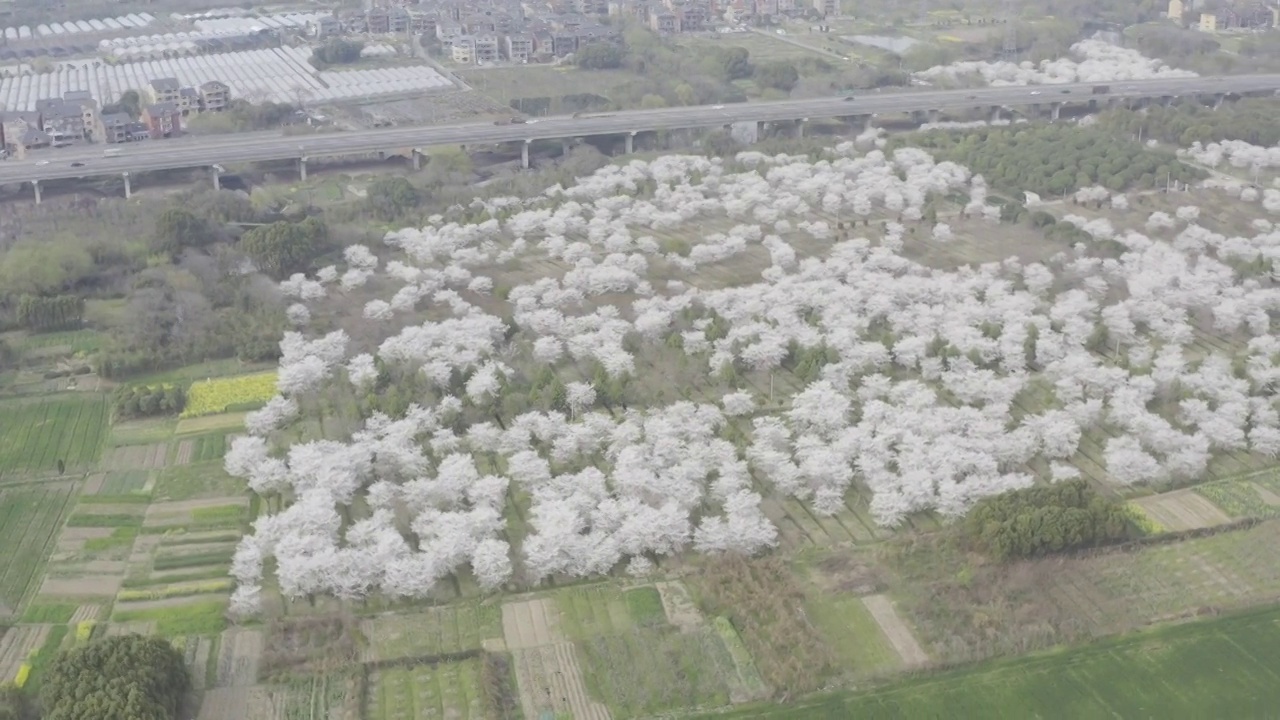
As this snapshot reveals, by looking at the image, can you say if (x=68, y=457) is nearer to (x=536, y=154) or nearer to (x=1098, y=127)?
(x=536, y=154)

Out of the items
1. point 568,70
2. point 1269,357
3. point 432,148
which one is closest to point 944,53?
point 568,70

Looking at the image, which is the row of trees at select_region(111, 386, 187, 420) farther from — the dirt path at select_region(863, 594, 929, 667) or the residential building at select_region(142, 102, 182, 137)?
the residential building at select_region(142, 102, 182, 137)

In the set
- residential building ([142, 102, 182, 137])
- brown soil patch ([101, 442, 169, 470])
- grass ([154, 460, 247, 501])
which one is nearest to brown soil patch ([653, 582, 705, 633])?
grass ([154, 460, 247, 501])

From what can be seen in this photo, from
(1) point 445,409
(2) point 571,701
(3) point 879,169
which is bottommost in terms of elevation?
(2) point 571,701

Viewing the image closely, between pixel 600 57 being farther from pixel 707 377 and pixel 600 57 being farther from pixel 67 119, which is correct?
pixel 707 377

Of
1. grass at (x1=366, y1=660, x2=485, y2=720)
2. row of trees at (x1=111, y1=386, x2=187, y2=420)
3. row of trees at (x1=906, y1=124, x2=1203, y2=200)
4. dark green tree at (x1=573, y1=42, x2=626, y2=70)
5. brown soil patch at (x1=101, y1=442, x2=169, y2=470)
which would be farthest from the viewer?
dark green tree at (x1=573, y1=42, x2=626, y2=70)

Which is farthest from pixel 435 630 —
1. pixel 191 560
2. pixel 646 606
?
pixel 191 560
